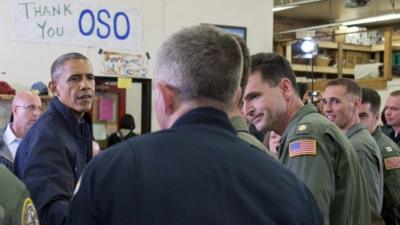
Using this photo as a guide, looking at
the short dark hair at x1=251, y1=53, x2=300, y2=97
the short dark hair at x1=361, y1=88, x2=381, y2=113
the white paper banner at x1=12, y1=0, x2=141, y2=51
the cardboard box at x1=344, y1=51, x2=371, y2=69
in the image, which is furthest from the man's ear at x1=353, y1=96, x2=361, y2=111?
the cardboard box at x1=344, y1=51, x2=371, y2=69

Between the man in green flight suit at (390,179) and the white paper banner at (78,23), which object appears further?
the white paper banner at (78,23)

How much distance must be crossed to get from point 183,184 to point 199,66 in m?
0.28

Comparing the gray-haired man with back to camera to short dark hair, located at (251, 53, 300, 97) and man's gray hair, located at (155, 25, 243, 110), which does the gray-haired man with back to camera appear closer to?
man's gray hair, located at (155, 25, 243, 110)

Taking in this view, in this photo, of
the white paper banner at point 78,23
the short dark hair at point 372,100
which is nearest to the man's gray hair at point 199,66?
the short dark hair at point 372,100

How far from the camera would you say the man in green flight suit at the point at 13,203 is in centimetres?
118

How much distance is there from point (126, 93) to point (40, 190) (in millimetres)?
5178

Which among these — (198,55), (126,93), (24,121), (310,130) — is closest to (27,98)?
(24,121)

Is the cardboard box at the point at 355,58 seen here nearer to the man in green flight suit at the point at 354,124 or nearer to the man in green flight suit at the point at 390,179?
the man in green flight suit at the point at 390,179

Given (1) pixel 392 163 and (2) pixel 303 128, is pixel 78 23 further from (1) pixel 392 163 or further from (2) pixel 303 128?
(2) pixel 303 128

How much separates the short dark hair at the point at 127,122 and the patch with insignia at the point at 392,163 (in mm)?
3548

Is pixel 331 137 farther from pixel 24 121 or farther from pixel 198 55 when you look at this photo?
pixel 24 121

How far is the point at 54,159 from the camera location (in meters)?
2.44

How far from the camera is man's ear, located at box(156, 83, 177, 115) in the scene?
53.7 inches

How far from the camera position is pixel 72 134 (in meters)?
2.68
